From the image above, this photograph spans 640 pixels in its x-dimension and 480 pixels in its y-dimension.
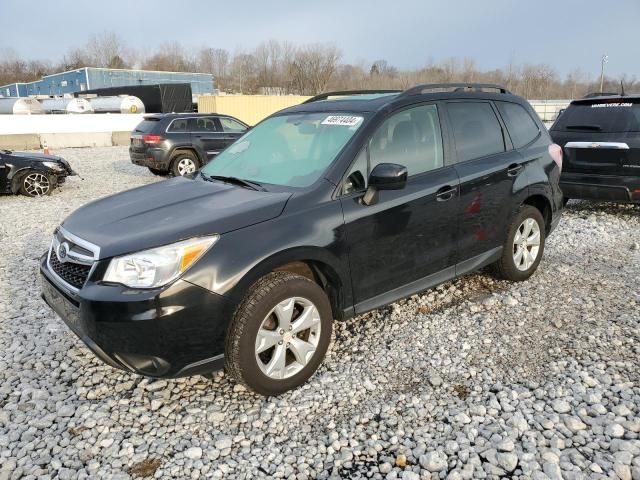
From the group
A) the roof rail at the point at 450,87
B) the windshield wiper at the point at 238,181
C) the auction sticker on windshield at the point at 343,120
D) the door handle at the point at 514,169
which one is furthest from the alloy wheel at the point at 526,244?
the windshield wiper at the point at 238,181

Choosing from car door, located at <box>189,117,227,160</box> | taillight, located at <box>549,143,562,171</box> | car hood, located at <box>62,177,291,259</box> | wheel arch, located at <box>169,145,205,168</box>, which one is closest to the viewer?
car hood, located at <box>62,177,291,259</box>

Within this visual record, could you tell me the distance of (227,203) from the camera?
310 centimetres

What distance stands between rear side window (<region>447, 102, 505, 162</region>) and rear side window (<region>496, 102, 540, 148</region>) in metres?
Result: 0.18

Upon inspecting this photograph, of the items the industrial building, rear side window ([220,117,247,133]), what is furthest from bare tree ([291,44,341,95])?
rear side window ([220,117,247,133])

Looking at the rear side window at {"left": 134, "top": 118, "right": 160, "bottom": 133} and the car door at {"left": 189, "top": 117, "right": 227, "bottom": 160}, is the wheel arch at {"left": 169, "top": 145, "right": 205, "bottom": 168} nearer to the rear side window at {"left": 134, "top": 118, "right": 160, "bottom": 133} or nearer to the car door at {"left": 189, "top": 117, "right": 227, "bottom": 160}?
the car door at {"left": 189, "top": 117, "right": 227, "bottom": 160}

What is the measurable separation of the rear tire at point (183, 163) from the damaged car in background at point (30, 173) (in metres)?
2.46

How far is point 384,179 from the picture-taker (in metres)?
3.20

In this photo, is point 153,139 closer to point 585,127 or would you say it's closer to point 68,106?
point 585,127

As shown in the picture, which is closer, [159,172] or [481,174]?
[481,174]

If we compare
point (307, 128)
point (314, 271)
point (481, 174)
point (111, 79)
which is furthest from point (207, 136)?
point (111, 79)

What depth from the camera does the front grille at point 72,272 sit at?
112 inches

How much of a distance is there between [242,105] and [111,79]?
137 ft

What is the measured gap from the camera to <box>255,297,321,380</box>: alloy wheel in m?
2.94

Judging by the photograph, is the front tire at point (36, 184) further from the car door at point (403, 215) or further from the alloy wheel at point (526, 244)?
the alloy wheel at point (526, 244)
